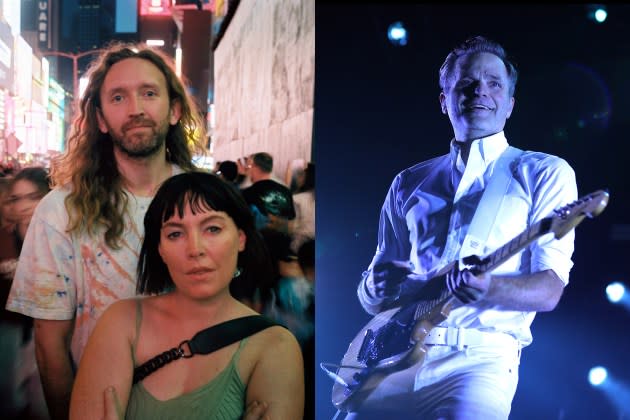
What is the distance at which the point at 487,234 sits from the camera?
117 inches

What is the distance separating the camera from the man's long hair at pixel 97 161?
2.72m

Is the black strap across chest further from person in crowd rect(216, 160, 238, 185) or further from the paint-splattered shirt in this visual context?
person in crowd rect(216, 160, 238, 185)

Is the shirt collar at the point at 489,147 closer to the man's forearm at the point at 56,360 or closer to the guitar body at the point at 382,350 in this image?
the guitar body at the point at 382,350

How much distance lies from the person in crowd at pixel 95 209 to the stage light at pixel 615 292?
2.04 meters

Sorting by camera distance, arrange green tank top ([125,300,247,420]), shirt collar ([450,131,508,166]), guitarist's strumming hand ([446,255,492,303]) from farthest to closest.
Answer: shirt collar ([450,131,508,166])
guitarist's strumming hand ([446,255,492,303])
green tank top ([125,300,247,420])

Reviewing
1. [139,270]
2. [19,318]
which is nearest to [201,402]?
[139,270]

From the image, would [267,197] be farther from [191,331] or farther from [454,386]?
[454,386]

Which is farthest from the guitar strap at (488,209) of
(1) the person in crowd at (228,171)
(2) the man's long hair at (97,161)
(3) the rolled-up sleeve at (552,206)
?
(2) the man's long hair at (97,161)

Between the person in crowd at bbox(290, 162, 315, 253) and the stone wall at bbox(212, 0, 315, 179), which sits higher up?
the stone wall at bbox(212, 0, 315, 179)

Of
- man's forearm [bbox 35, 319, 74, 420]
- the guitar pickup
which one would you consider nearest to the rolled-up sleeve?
the guitar pickup

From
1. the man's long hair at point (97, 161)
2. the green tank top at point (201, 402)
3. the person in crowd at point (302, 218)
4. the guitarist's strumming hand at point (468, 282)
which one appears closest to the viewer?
the green tank top at point (201, 402)

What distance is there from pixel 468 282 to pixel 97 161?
5.39 feet

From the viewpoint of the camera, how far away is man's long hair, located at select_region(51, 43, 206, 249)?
272cm

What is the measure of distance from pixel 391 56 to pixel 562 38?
2.62 ft
